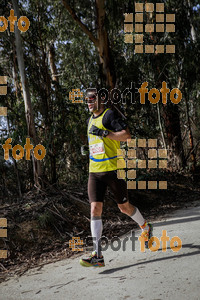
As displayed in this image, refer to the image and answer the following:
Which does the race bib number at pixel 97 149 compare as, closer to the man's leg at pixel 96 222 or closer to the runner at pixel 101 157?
the runner at pixel 101 157

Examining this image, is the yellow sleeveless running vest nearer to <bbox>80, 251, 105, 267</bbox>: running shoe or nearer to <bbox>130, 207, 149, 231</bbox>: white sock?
<bbox>130, 207, 149, 231</bbox>: white sock

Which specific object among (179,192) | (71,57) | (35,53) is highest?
(71,57)

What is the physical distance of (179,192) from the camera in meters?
9.73

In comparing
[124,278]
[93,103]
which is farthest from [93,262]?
[93,103]

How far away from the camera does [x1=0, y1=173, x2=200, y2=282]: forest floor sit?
5.07 m

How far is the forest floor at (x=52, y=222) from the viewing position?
507 centimetres

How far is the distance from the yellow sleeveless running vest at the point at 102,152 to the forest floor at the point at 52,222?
1.58 metres

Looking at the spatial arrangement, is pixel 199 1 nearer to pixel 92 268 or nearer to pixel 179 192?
pixel 179 192

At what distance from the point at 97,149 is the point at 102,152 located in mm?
81

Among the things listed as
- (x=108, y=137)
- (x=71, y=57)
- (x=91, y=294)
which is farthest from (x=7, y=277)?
(x=71, y=57)

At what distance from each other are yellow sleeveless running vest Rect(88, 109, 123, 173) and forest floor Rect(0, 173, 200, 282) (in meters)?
1.58

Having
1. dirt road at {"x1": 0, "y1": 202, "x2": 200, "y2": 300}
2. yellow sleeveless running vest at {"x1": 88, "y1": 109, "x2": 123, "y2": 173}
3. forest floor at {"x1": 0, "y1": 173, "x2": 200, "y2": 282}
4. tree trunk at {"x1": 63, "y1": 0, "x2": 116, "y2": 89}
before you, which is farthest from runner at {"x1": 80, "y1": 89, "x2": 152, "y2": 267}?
tree trunk at {"x1": 63, "y1": 0, "x2": 116, "y2": 89}

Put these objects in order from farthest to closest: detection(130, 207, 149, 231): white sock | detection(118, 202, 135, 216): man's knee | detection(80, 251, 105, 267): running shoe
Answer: detection(130, 207, 149, 231): white sock → detection(118, 202, 135, 216): man's knee → detection(80, 251, 105, 267): running shoe

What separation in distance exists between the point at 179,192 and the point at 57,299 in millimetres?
6822
